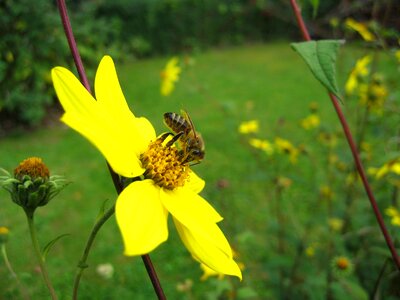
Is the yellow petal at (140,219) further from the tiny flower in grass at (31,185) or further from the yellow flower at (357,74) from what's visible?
the yellow flower at (357,74)

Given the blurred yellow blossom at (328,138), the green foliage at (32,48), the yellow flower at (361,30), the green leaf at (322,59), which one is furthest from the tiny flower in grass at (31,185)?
the green foliage at (32,48)

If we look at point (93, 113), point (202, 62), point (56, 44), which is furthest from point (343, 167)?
point (202, 62)

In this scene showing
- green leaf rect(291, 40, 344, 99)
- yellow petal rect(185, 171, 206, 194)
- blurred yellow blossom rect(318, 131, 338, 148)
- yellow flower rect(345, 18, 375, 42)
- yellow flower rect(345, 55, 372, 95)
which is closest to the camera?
green leaf rect(291, 40, 344, 99)

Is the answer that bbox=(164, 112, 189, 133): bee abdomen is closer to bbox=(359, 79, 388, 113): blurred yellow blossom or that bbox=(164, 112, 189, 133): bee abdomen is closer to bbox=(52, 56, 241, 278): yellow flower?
bbox=(52, 56, 241, 278): yellow flower

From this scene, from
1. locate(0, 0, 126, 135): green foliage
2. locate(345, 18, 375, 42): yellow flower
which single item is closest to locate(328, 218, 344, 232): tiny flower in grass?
locate(345, 18, 375, 42): yellow flower

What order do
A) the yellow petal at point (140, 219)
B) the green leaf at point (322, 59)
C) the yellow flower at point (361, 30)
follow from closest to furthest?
the yellow petal at point (140, 219), the green leaf at point (322, 59), the yellow flower at point (361, 30)

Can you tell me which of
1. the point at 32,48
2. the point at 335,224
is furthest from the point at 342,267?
the point at 32,48
